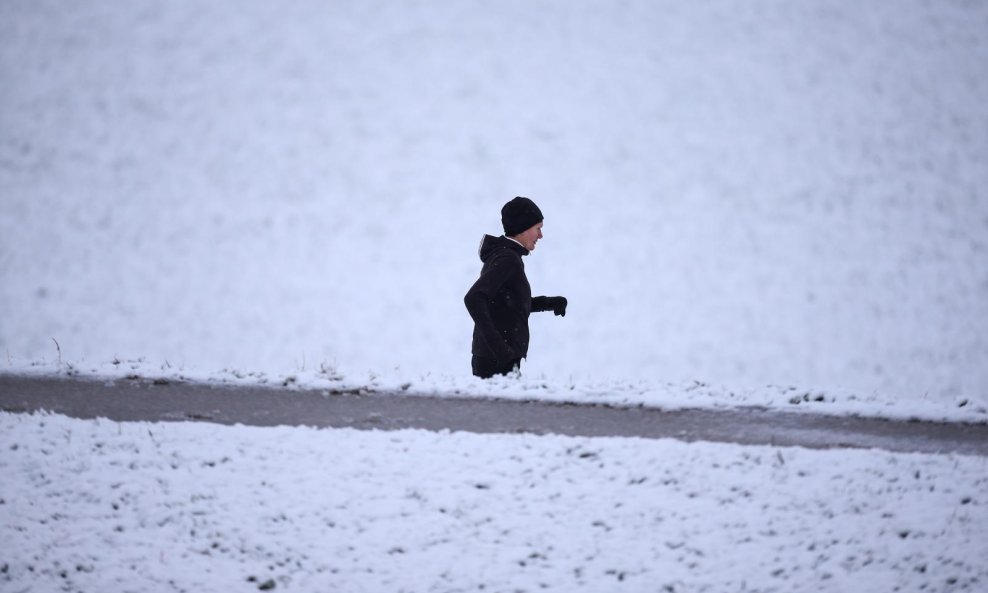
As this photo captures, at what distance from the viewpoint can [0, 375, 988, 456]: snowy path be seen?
7.20 m

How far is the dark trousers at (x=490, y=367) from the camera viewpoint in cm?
868

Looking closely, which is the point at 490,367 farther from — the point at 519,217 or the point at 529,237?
the point at 519,217

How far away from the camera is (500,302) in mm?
8320

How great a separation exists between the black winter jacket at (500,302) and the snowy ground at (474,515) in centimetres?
159

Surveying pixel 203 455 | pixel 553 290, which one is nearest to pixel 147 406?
pixel 203 455

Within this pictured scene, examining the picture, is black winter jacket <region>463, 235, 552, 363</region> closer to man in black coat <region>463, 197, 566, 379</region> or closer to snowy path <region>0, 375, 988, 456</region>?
man in black coat <region>463, 197, 566, 379</region>

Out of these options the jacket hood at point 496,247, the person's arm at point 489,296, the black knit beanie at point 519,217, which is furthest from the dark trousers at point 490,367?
the black knit beanie at point 519,217

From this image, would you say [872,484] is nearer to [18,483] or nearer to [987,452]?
[987,452]

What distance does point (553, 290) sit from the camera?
9788 centimetres

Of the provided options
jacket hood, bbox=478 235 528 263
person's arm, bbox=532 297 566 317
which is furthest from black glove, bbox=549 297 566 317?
Answer: jacket hood, bbox=478 235 528 263

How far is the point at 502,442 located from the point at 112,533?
2836 millimetres

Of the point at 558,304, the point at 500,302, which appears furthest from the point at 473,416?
the point at 558,304

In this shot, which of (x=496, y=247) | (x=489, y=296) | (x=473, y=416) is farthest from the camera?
(x=496, y=247)

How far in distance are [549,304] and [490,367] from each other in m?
0.93
